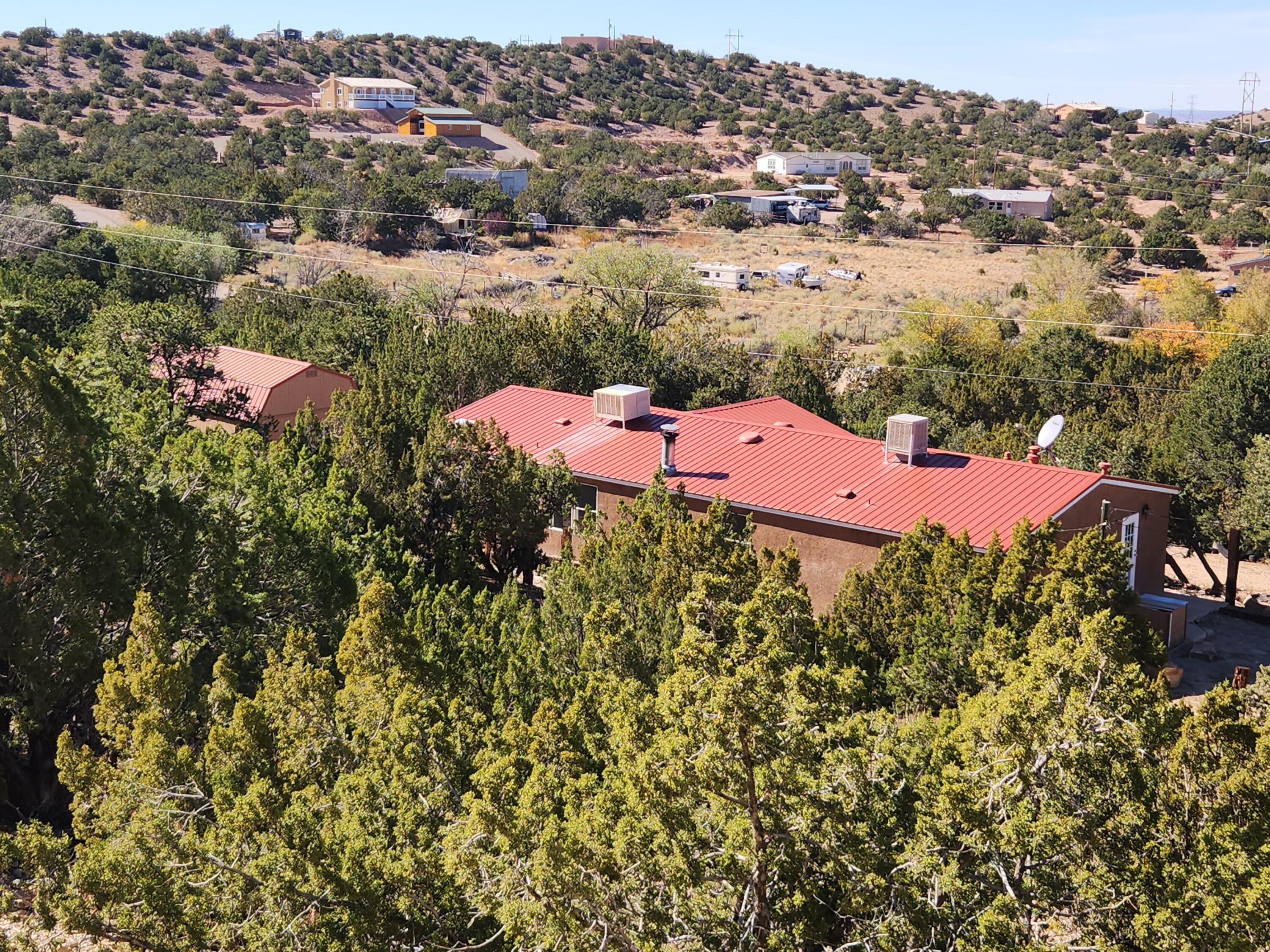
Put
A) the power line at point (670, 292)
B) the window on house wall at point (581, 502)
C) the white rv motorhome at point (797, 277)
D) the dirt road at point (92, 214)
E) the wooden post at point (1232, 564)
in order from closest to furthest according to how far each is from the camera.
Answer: the window on house wall at point (581, 502)
the wooden post at point (1232, 564)
the power line at point (670, 292)
the dirt road at point (92, 214)
the white rv motorhome at point (797, 277)

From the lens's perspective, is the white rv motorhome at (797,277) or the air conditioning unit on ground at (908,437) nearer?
the air conditioning unit on ground at (908,437)

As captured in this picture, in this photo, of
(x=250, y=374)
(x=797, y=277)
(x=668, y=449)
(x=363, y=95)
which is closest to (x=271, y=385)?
(x=250, y=374)

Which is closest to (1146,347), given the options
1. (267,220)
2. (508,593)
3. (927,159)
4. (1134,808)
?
(508,593)

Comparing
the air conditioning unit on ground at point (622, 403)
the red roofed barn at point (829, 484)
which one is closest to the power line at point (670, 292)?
the red roofed barn at point (829, 484)

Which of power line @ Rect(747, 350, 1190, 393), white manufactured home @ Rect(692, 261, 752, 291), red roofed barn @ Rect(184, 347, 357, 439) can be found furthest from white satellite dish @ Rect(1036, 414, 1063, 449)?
white manufactured home @ Rect(692, 261, 752, 291)

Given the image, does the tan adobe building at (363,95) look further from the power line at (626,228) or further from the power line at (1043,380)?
→ the power line at (1043,380)

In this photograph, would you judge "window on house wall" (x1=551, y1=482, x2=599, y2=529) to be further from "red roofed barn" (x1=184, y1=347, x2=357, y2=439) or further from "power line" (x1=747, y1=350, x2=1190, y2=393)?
"power line" (x1=747, y1=350, x2=1190, y2=393)

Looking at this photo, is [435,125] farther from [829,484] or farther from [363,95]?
[829,484]
